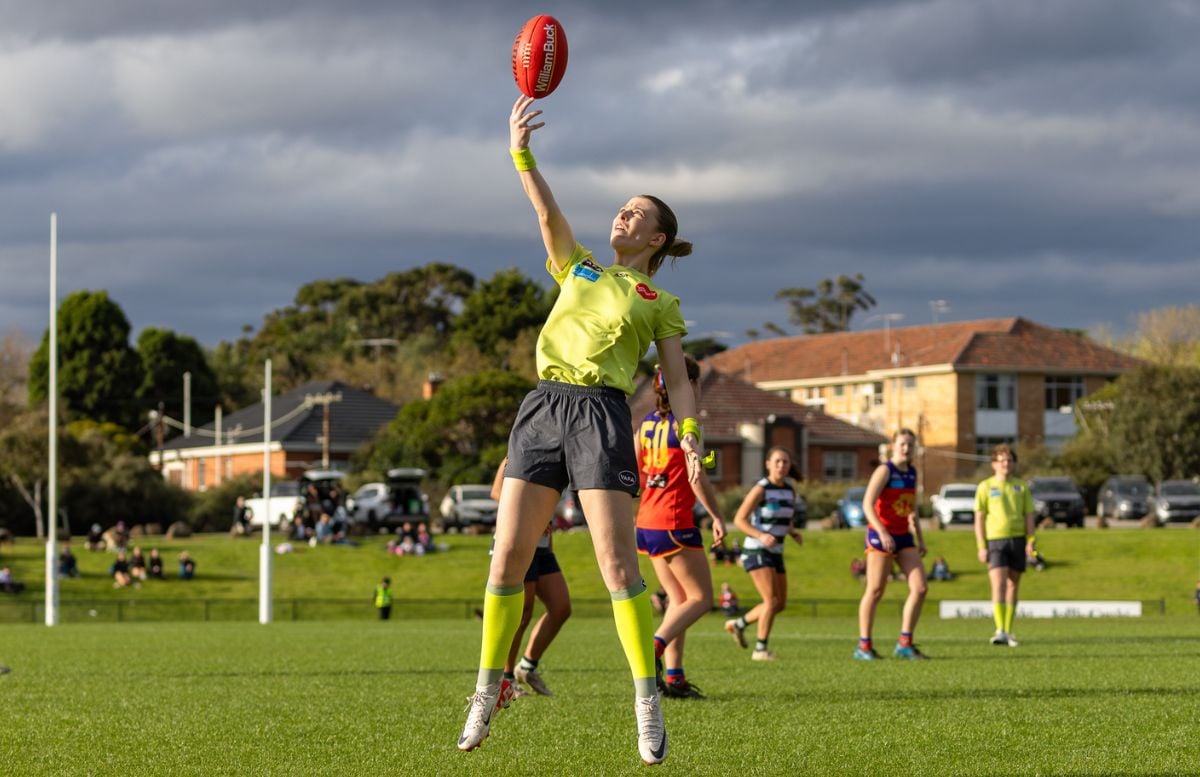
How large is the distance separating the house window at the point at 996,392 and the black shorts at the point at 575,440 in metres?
81.8

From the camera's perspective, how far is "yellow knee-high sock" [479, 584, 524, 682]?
22.2 feet

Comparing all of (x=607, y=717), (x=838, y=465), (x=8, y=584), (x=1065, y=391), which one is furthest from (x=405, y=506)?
(x=607, y=717)

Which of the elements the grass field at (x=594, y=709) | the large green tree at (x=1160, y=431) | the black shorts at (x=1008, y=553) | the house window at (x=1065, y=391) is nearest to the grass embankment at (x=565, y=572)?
the large green tree at (x=1160, y=431)

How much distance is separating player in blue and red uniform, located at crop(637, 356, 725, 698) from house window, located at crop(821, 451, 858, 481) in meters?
72.3

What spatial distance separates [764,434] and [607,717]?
7017cm

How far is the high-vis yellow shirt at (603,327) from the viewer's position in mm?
6617

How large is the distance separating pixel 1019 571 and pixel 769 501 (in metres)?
4.61

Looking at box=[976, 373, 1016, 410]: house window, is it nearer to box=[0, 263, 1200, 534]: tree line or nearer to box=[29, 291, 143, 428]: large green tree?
box=[0, 263, 1200, 534]: tree line

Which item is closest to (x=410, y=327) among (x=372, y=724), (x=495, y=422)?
(x=495, y=422)

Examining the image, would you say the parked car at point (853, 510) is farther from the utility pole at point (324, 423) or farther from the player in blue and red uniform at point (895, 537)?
the player in blue and red uniform at point (895, 537)

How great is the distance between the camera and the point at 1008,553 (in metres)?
16.9

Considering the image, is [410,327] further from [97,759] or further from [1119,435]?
[97,759]

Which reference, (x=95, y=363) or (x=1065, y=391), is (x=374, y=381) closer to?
(x=95, y=363)

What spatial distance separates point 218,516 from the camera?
67562 mm
